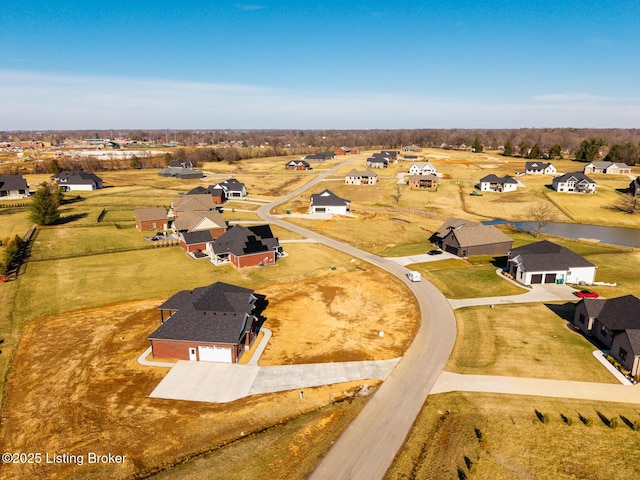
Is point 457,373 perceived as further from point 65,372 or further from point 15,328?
point 15,328

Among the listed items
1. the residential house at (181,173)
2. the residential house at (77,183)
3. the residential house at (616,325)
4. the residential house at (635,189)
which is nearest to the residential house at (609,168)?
the residential house at (635,189)

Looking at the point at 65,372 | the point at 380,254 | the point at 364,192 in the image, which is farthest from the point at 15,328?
the point at 364,192

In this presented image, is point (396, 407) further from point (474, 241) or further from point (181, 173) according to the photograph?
point (181, 173)

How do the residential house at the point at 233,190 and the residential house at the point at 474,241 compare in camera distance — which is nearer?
the residential house at the point at 474,241

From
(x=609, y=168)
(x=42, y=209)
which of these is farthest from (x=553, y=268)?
(x=609, y=168)

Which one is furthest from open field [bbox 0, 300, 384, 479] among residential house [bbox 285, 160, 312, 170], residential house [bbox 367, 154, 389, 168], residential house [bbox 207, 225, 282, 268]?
residential house [bbox 367, 154, 389, 168]

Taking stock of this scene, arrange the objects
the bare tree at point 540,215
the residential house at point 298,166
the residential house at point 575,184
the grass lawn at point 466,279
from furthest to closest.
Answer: the residential house at point 298,166 < the residential house at point 575,184 < the bare tree at point 540,215 < the grass lawn at point 466,279

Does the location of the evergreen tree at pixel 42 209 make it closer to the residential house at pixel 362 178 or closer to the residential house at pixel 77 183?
the residential house at pixel 77 183
